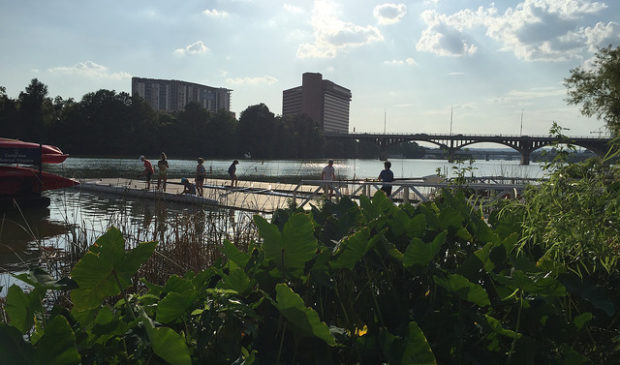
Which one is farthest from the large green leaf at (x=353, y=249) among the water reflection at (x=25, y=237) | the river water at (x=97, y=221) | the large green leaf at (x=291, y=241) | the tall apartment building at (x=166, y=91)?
the tall apartment building at (x=166, y=91)

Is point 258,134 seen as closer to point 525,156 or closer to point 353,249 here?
point 525,156

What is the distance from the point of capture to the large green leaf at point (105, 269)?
84cm

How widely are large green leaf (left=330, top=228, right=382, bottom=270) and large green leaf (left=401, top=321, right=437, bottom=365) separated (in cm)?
25

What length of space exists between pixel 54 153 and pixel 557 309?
18189 mm

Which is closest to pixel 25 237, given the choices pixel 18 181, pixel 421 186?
pixel 18 181

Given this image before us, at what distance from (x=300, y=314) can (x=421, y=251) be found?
0.39m

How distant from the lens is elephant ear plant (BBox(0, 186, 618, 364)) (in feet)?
2.66

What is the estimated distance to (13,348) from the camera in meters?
0.64

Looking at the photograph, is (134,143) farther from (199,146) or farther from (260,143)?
(260,143)

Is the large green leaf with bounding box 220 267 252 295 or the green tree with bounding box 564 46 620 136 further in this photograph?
the green tree with bounding box 564 46 620 136

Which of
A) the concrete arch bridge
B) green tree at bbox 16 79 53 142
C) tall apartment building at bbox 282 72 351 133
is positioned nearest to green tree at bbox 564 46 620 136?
the concrete arch bridge

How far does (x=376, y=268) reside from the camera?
1233 millimetres

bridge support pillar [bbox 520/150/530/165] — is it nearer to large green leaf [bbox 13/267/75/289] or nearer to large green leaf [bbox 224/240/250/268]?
large green leaf [bbox 224/240/250/268]

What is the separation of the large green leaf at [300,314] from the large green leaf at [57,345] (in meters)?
0.36
